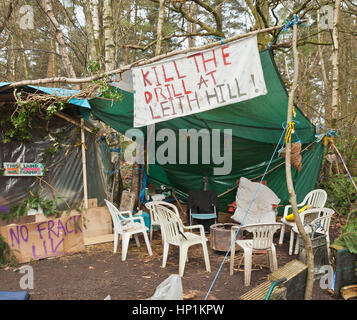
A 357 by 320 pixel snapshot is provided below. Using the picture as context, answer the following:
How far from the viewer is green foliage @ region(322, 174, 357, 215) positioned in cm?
534

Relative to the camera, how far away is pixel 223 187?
6.05m

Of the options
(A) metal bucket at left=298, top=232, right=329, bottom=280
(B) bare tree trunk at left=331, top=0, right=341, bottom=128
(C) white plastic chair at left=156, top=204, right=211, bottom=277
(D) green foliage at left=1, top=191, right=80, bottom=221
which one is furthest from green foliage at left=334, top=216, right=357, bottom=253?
(D) green foliage at left=1, top=191, right=80, bottom=221

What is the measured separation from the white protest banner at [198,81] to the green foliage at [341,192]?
3.67 metres

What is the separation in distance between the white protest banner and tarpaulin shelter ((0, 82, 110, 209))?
51.9 inches

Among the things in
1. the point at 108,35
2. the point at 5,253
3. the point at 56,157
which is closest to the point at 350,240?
the point at 5,253

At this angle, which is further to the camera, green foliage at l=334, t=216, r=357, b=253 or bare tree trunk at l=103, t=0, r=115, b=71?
bare tree trunk at l=103, t=0, r=115, b=71

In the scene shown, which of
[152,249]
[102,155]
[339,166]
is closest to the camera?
[152,249]

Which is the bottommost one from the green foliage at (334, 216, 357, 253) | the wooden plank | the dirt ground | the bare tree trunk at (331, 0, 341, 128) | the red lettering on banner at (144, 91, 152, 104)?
the dirt ground

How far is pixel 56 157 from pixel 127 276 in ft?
8.11

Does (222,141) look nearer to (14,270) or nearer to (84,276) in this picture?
(84,276)

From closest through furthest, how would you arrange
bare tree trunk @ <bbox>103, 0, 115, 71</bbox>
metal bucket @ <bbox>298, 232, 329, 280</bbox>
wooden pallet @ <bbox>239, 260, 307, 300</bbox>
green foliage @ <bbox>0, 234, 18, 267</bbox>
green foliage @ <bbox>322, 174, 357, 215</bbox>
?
wooden pallet @ <bbox>239, 260, 307, 300</bbox>
metal bucket @ <bbox>298, 232, 329, 280</bbox>
green foliage @ <bbox>0, 234, 18, 267</bbox>
green foliage @ <bbox>322, 174, 357, 215</bbox>
bare tree trunk @ <bbox>103, 0, 115, 71</bbox>

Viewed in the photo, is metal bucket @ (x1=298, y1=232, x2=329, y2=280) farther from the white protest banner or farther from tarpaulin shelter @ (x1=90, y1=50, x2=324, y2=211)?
tarpaulin shelter @ (x1=90, y1=50, x2=324, y2=211)

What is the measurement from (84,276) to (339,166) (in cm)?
554
